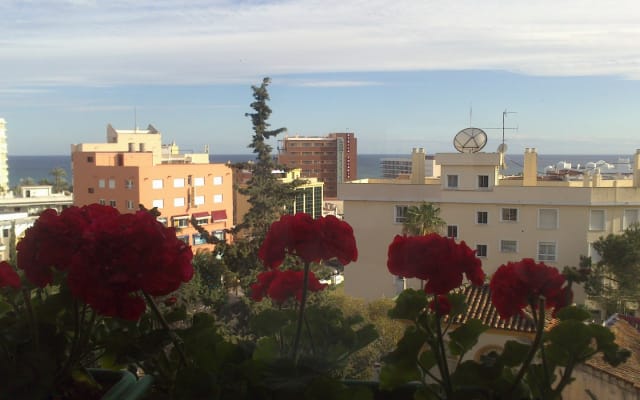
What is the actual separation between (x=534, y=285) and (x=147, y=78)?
185 centimetres

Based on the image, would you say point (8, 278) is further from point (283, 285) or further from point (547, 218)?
point (547, 218)

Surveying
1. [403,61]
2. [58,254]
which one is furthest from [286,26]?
[58,254]

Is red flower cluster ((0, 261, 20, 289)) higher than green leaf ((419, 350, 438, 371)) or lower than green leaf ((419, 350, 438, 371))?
higher

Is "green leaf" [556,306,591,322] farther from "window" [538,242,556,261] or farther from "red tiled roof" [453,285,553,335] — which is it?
"window" [538,242,556,261]

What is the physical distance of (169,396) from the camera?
0.75 meters

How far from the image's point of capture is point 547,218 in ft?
9.24

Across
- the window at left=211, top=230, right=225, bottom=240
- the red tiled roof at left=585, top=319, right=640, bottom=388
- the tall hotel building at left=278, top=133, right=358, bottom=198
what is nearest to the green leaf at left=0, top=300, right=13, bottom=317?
the red tiled roof at left=585, top=319, right=640, bottom=388

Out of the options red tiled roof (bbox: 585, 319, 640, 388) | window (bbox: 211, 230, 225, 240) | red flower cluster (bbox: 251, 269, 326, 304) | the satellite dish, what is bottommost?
window (bbox: 211, 230, 225, 240)

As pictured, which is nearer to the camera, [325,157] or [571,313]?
[571,313]

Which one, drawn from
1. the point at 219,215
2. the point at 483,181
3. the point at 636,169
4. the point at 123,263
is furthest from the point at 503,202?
the point at 123,263

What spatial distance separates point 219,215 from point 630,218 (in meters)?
3.37

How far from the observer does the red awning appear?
4676 millimetres

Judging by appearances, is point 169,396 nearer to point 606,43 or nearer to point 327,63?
point 327,63

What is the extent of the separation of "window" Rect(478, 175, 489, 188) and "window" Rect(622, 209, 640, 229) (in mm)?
693
